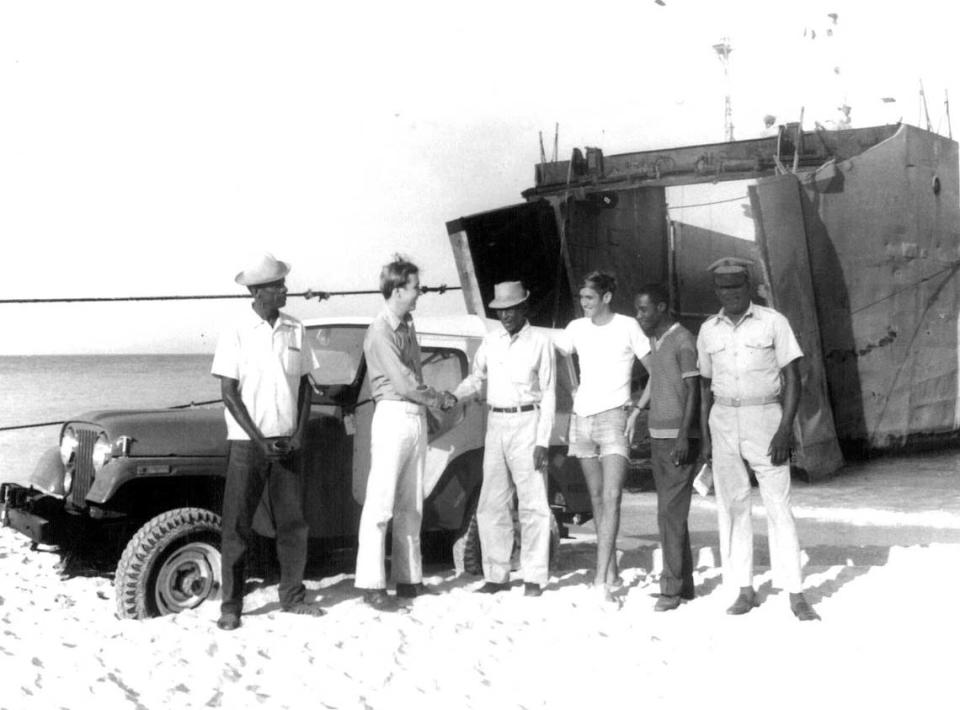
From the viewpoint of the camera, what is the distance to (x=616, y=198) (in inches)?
629

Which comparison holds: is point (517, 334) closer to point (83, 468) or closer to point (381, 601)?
point (381, 601)

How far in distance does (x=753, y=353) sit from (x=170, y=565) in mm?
3205

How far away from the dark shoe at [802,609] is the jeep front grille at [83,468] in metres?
3.82

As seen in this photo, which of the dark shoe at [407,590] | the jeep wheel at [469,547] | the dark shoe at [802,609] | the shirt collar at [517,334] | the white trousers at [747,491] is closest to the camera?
the dark shoe at [802,609]

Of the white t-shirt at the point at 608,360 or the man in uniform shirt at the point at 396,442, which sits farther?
the white t-shirt at the point at 608,360

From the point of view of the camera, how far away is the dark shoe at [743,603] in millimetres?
5027

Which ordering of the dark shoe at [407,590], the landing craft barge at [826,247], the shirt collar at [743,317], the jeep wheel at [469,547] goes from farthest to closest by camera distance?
the landing craft barge at [826,247]
the jeep wheel at [469,547]
the dark shoe at [407,590]
the shirt collar at [743,317]

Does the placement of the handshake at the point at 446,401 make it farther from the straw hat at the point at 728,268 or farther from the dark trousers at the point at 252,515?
the straw hat at the point at 728,268

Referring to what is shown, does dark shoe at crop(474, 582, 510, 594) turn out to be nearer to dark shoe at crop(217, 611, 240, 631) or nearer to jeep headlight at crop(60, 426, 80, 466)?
dark shoe at crop(217, 611, 240, 631)

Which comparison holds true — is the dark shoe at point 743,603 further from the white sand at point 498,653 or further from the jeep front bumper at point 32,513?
the jeep front bumper at point 32,513

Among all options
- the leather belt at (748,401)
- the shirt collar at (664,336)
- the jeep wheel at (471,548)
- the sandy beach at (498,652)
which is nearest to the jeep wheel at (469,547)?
the jeep wheel at (471,548)

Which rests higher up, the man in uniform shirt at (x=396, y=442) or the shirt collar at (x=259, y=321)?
the shirt collar at (x=259, y=321)

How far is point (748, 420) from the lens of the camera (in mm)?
5020

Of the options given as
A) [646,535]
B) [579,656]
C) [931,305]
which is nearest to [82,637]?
[579,656]
